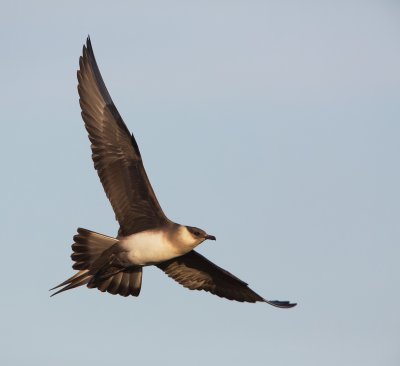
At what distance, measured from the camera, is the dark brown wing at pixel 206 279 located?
43.8 ft

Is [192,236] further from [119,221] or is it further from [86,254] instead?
[86,254]

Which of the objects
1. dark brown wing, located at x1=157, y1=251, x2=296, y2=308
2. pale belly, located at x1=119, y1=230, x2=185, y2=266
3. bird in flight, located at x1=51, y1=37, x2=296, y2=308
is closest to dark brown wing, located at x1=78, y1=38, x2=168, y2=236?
bird in flight, located at x1=51, y1=37, x2=296, y2=308

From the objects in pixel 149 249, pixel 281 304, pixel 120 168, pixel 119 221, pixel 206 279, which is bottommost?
pixel 281 304

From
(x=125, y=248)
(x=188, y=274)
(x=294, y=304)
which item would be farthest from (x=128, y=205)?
(x=294, y=304)

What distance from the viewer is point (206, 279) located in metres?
13.6

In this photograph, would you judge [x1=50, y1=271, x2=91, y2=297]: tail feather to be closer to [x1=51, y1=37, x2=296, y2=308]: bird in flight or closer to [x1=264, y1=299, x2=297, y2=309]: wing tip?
[x1=51, y1=37, x2=296, y2=308]: bird in flight

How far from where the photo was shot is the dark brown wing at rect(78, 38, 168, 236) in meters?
12.6

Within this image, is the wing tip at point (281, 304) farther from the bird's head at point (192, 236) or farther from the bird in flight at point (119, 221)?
the bird's head at point (192, 236)

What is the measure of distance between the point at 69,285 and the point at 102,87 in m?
2.44

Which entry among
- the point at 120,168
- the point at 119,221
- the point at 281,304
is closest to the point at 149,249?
the point at 119,221

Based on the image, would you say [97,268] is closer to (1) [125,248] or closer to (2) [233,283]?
(1) [125,248]

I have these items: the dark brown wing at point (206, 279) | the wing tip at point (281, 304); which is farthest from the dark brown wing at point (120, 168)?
the wing tip at point (281, 304)

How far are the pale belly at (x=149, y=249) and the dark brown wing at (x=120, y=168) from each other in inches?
7.4

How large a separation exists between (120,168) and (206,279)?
1.99m
